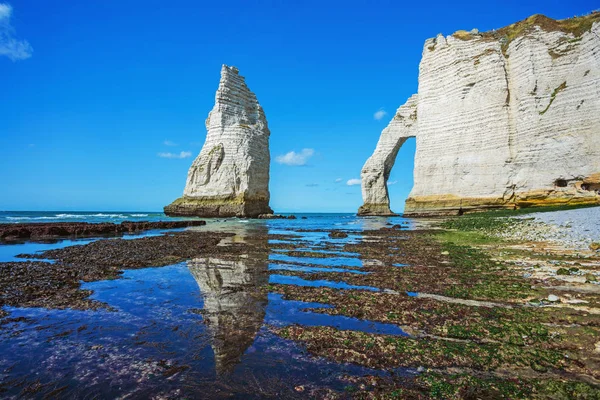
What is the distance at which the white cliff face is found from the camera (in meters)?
54.5

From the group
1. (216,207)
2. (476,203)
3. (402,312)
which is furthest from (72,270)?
(216,207)

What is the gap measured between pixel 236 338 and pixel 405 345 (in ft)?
6.87

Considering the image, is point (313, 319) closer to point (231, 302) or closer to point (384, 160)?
point (231, 302)

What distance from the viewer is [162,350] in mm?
3691

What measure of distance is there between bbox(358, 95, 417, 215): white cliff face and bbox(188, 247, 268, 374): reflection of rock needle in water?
49597mm

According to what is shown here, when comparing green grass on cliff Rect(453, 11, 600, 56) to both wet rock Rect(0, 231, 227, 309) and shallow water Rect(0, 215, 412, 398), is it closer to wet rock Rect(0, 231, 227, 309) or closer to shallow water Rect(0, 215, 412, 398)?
wet rock Rect(0, 231, 227, 309)

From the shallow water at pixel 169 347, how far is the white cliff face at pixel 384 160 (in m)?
52.9

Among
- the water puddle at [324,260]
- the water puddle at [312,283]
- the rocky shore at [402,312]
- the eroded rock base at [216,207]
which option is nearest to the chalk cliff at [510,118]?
the eroded rock base at [216,207]

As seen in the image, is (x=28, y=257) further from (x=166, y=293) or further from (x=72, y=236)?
(x=72, y=236)

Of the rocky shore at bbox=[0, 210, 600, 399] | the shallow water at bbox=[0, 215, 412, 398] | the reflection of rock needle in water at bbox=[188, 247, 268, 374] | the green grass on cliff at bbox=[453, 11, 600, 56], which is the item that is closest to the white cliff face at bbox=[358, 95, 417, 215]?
the green grass on cliff at bbox=[453, 11, 600, 56]

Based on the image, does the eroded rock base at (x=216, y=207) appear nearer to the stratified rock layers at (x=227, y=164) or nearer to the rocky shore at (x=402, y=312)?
the stratified rock layers at (x=227, y=164)

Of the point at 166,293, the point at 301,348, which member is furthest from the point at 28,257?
the point at 301,348

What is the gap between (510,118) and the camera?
1341 inches

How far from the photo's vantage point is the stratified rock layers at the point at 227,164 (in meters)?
48.6
